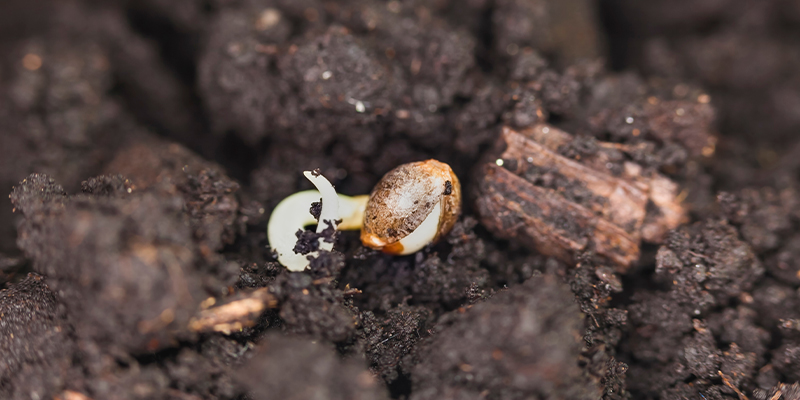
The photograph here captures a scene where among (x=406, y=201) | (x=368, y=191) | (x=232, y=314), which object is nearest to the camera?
(x=232, y=314)

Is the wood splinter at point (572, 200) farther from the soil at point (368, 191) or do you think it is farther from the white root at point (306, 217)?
the white root at point (306, 217)

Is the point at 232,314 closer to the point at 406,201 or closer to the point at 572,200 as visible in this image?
the point at 406,201

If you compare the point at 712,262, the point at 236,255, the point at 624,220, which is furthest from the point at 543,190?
the point at 236,255

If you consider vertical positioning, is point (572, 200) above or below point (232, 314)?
above

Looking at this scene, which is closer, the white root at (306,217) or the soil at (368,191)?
the soil at (368,191)

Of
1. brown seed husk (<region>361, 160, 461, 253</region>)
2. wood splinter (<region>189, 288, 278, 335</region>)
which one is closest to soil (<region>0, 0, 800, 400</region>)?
wood splinter (<region>189, 288, 278, 335</region>)

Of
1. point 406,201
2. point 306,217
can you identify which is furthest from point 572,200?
point 306,217

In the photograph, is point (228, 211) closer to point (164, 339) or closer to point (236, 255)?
point (236, 255)

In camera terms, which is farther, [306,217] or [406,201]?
[306,217]

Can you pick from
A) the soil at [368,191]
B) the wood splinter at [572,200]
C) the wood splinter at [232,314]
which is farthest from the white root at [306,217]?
the wood splinter at [572,200]
